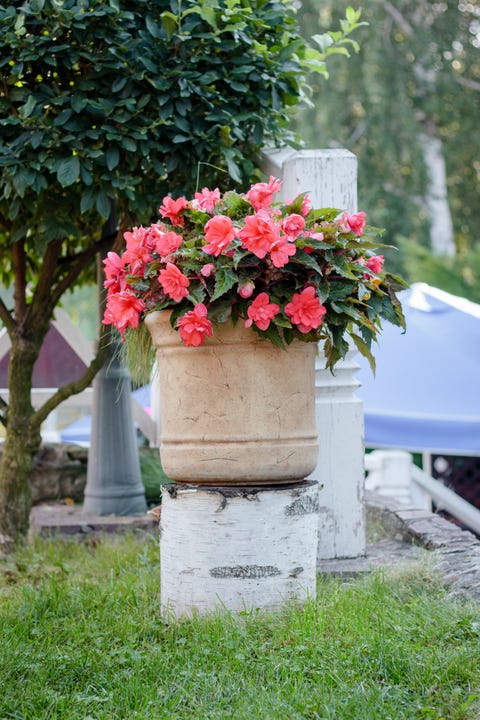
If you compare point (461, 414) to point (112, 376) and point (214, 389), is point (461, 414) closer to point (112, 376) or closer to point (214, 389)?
point (112, 376)

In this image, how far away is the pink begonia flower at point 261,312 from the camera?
2.84 meters

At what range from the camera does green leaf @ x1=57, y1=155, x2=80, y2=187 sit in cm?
353

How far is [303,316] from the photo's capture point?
2863mm

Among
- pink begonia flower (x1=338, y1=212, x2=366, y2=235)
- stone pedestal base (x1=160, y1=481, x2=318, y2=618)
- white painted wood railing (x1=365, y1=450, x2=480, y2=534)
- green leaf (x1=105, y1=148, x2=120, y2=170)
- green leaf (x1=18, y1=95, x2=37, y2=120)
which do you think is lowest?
white painted wood railing (x1=365, y1=450, x2=480, y2=534)

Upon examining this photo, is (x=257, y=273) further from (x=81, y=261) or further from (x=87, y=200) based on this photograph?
(x=81, y=261)

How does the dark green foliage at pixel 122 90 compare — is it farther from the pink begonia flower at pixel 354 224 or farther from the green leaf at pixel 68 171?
the pink begonia flower at pixel 354 224

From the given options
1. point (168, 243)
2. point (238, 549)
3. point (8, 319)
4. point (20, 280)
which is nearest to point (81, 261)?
point (20, 280)

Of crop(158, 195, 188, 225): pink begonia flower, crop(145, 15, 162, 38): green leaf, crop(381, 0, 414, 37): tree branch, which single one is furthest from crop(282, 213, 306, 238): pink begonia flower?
crop(381, 0, 414, 37): tree branch

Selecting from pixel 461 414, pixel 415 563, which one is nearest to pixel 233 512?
pixel 415 563

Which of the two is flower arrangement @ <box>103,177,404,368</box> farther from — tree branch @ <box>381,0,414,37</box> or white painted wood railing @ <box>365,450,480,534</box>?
tree branch @ <box>381,0,414,37</box>

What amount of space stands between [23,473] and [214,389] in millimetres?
1897

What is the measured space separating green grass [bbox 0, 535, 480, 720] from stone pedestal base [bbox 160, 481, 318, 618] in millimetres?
81

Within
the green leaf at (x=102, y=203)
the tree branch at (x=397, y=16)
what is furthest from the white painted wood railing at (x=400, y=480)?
the tree branch at (x=397, y=16)

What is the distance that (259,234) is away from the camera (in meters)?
2.76
